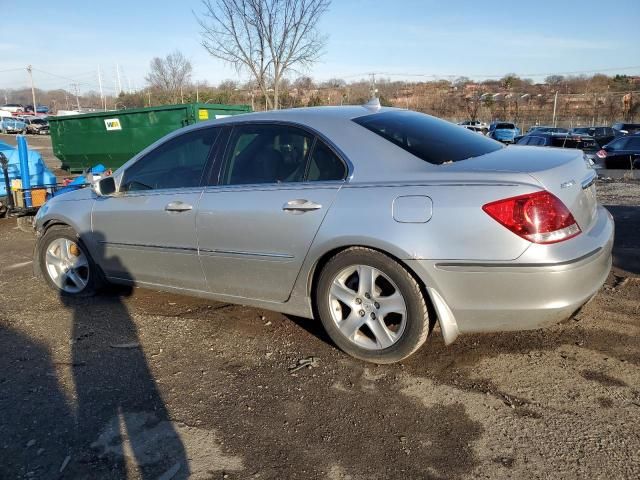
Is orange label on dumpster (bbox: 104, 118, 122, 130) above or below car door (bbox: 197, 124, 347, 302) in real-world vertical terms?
above

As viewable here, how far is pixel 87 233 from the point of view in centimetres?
464

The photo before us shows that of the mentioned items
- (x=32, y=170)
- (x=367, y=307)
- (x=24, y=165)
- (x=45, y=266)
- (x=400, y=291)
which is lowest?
(x=45, y=266)

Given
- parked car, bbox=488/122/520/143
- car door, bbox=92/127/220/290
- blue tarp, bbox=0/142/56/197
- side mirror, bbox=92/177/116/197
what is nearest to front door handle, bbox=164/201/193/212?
car door, bbox=92/127/220/290

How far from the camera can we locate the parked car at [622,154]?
1492 cm

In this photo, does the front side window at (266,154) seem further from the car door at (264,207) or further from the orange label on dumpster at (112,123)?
the orange label on dumpster at (112,123)

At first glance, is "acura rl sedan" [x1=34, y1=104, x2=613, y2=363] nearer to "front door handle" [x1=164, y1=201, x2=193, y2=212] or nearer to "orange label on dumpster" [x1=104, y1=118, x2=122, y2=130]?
"front door handle" [x1=164, y1=201, x2=193, y2=212]

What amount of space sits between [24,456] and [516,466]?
2.28 metres

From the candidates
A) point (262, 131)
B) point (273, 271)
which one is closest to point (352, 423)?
point (273, 271)

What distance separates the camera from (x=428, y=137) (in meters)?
3.62

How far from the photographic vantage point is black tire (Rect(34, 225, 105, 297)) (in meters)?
4.76

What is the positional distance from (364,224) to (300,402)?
107cm

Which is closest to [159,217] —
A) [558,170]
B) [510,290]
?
[510,290]

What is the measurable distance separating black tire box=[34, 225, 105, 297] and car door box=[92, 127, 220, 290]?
0.64ft

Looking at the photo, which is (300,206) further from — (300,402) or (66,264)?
(66,264)
